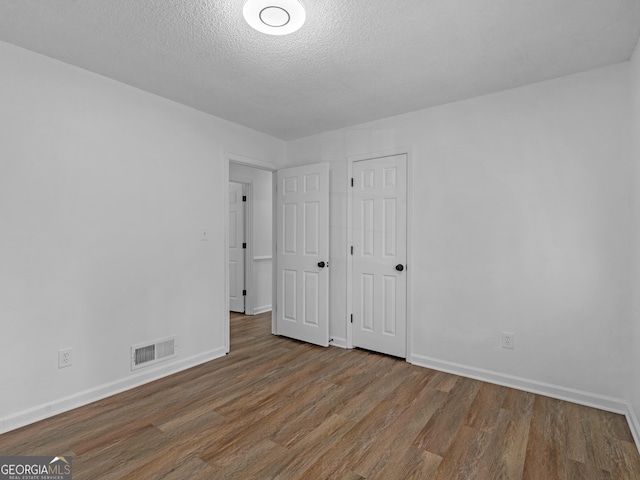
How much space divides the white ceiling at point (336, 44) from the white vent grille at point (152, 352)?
2204 millimetres

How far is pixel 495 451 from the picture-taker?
1927 millimetres

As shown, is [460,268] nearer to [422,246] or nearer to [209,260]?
[422,246]

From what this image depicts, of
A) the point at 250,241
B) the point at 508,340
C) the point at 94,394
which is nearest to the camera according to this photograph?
the point at 94,394

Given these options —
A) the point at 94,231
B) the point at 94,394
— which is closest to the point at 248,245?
the point at 94,231

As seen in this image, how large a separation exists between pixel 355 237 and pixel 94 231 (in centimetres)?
244

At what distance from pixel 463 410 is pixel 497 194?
68.9 inches

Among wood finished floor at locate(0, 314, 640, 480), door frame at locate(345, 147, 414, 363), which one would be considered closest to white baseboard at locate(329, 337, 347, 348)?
door frame at locate(345, 147, 414, 363)

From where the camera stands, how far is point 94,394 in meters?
2.50

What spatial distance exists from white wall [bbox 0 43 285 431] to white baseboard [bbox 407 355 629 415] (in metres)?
2.20

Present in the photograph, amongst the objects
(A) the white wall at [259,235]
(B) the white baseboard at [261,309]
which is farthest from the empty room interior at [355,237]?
(B) the white baseboard at [261,309]

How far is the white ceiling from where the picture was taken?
5.94 feet

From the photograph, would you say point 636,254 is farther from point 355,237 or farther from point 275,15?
point 275,15

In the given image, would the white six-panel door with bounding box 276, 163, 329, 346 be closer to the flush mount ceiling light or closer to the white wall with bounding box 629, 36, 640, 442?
the flush mount ceiling light

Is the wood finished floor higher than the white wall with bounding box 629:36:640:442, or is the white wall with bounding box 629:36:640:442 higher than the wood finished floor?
the white wall with bounding box 629:36:640:442
